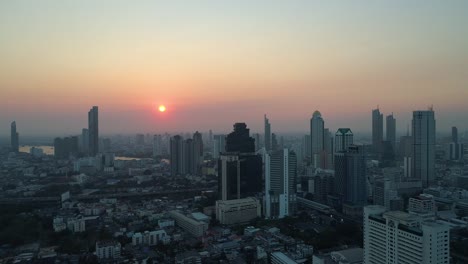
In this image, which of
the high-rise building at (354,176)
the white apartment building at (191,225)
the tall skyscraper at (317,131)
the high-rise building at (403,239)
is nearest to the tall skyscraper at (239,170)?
the white apartment building at (191,225)

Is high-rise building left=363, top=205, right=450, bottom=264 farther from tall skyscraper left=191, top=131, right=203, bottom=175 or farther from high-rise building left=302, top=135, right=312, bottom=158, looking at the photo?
high-rise building left=302, top=135, right=312, bottom=158

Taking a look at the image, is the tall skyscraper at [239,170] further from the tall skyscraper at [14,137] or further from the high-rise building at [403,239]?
the tall skyscraper at [14,137]

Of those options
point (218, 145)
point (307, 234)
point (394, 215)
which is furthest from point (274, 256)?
point (218, 145)

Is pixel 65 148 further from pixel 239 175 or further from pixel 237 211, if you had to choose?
pixel 237 211

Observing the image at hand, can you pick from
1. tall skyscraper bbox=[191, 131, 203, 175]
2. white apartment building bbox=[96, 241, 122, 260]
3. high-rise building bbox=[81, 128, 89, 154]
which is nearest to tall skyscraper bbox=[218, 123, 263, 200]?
white apartment building bbox=[96, 241, 122, 260]

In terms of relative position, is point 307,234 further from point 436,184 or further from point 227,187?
point 436,184

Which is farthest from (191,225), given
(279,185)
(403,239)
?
(403,239)
